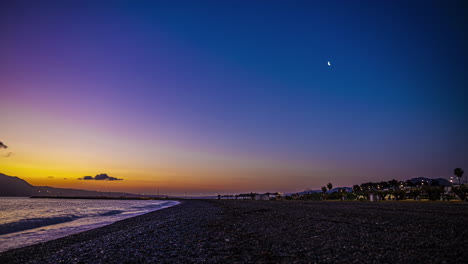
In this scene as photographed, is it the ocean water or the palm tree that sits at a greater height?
the palm tree

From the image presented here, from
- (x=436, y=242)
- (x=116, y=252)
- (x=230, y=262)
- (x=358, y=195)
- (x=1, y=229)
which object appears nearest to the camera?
(x=230, y=262)

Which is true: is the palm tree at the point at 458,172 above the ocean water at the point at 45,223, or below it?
above

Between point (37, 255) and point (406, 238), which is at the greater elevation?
point (406, 238)

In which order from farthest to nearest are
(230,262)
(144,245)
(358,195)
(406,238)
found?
(358,195), (144,245), (406,238), (230,262)

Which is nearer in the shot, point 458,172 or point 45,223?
point 45,223

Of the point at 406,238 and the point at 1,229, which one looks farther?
the point at 1,229

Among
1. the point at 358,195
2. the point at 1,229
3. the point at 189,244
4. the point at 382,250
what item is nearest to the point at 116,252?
the point at 189,244

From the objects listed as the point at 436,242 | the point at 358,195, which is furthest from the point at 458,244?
the point at 358,195

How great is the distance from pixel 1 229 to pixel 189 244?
22399mm

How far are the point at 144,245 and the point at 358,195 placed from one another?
7712cm

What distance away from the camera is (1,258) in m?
11.4

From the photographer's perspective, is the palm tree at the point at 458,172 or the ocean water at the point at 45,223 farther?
the palm tree at the point at 458,172

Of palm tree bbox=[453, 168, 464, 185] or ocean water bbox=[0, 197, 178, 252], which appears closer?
ocean water bbox=[0, 197, 178, 252]

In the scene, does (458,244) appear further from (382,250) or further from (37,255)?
(37,255)
